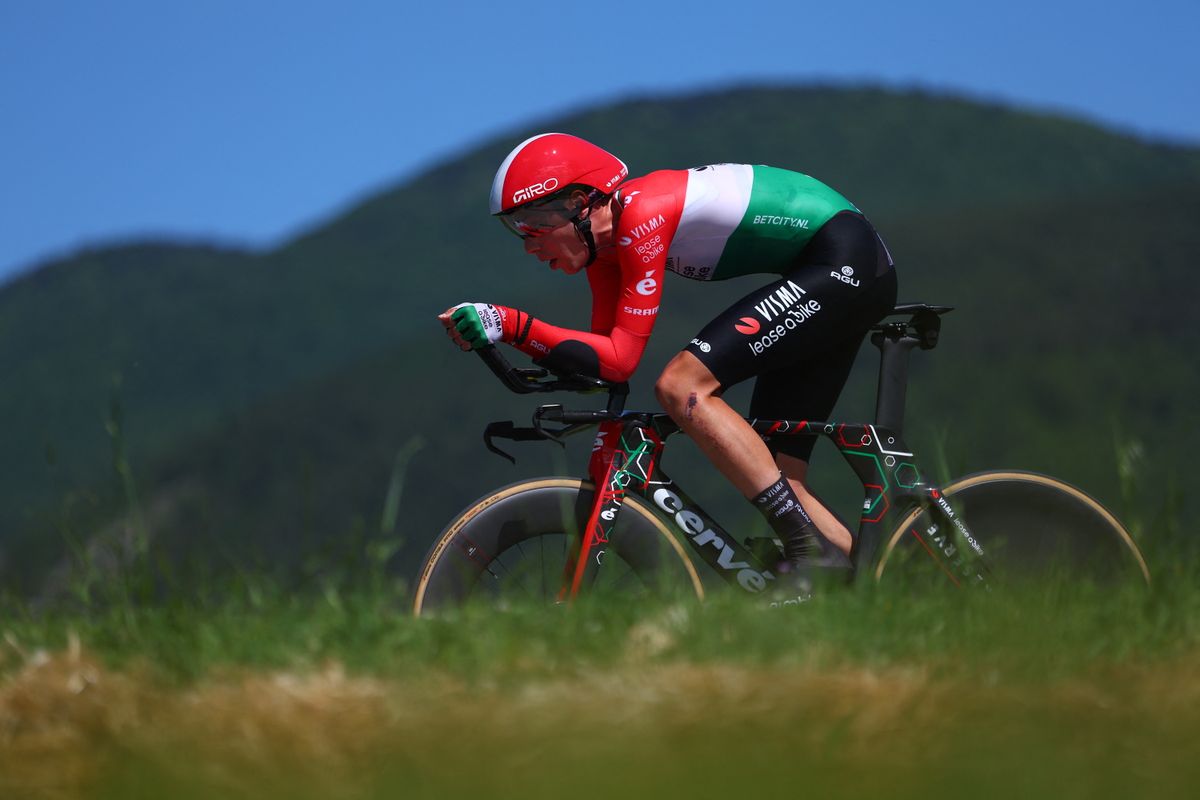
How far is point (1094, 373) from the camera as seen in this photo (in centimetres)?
13600

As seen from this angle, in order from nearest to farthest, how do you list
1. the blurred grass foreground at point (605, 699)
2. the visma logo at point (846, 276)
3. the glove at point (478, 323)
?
the blurred grass foreground at point (605, 699), the glove at point (478, 323), the visma logo at point (846, 276)

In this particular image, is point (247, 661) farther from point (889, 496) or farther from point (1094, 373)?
point (1094, 373)

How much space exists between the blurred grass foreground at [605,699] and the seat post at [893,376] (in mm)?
945

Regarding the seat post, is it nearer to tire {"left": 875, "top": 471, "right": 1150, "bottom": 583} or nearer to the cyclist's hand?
tire {"left": 875, "top": 471, "right": 1150, "bottom": 583}

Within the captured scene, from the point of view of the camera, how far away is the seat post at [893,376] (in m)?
4.63

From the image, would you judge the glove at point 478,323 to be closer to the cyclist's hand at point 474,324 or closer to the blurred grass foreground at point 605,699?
the cyclist's hand at point 474,324

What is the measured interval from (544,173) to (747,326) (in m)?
0.87

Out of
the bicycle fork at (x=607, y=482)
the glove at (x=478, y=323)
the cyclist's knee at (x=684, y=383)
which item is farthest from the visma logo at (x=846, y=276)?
the glove at (x=478, y=323)

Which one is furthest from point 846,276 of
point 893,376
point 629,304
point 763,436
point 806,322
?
point 629,304

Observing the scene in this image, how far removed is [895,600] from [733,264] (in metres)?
1.49

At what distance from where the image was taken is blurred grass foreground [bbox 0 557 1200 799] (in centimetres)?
269

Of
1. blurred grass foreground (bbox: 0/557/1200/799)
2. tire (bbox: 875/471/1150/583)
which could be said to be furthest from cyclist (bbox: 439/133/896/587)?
blurred grass foreground (bbox: 0/557/1200/799)

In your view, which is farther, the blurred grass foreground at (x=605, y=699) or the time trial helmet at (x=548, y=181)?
the time trial helmet at (x=548, y=181)

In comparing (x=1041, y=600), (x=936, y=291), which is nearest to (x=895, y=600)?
(x=1041, y=600)
